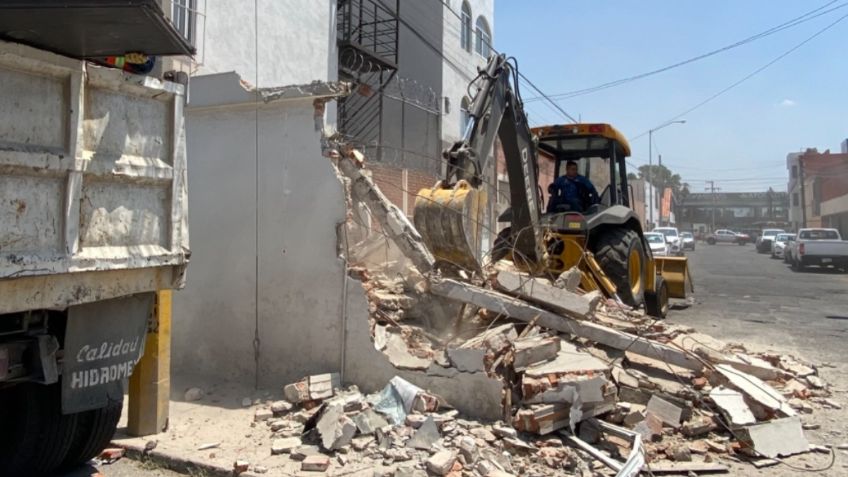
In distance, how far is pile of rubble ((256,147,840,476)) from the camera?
464cm

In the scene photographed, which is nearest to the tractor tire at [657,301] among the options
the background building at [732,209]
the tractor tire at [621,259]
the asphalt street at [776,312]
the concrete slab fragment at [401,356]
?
the asphalt street at [776,312]

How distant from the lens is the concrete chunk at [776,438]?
Answer: 4789mm

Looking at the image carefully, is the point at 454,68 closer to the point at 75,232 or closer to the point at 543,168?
the point at 543,168

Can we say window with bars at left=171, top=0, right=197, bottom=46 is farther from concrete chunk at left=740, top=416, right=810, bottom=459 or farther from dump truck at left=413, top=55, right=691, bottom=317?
concrete chunk at left=740, top=416, right=810, bottom=459

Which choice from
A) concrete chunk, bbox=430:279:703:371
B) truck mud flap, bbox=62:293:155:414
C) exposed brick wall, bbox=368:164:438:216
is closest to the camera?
truck mud flap, bbox=62:293:155:414

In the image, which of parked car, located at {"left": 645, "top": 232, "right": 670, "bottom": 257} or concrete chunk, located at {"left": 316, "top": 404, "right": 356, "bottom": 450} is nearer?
concrete chunk, located at {"left": 316, "top": 404, "right": 356, "bottom": 450}

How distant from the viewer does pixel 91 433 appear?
14.0 ft

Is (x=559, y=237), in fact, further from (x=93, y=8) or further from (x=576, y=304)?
(x=93, y=8)

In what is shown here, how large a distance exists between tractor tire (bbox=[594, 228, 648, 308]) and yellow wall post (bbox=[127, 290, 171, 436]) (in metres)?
5.80

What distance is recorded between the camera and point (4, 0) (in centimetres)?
263

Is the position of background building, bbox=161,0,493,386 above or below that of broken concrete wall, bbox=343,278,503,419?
above

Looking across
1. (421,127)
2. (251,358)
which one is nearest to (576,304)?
(251,358)

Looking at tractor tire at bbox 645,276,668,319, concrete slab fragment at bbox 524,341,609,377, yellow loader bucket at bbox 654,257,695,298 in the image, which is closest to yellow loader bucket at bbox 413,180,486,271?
concrete slab fragment at bbox 524,341,609,377

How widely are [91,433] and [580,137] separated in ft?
24.3
